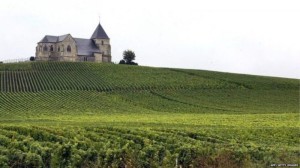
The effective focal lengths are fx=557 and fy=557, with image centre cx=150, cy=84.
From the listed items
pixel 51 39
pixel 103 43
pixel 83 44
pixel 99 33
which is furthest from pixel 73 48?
pixel 99 33

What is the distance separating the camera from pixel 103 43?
5743 inches

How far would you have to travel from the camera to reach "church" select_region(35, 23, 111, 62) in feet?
455

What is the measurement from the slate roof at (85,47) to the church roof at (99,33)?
261cm

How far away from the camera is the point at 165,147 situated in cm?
2347

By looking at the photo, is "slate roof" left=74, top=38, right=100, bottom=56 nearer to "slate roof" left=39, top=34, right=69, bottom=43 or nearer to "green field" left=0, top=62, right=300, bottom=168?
"slate roof" left=39, top=34, right=69, bottom=43

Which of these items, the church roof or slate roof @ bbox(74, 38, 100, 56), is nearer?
slate roof @ bbox(74, 38, 100, 56)

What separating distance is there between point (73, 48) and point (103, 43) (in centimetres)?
1006

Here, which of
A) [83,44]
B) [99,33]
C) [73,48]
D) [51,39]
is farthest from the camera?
[99,33]

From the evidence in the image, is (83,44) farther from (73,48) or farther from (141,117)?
(141,117)

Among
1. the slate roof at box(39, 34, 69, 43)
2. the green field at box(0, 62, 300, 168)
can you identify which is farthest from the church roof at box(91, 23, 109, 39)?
the green field at box(0, 62, 300, 168)

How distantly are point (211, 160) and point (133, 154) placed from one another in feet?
10.1

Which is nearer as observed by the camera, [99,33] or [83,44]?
[83,44]

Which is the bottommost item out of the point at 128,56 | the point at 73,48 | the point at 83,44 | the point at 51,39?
the point at 128,56

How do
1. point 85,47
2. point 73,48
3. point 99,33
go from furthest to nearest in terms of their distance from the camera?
point 99,33 → point 85,47 → point 73,48
